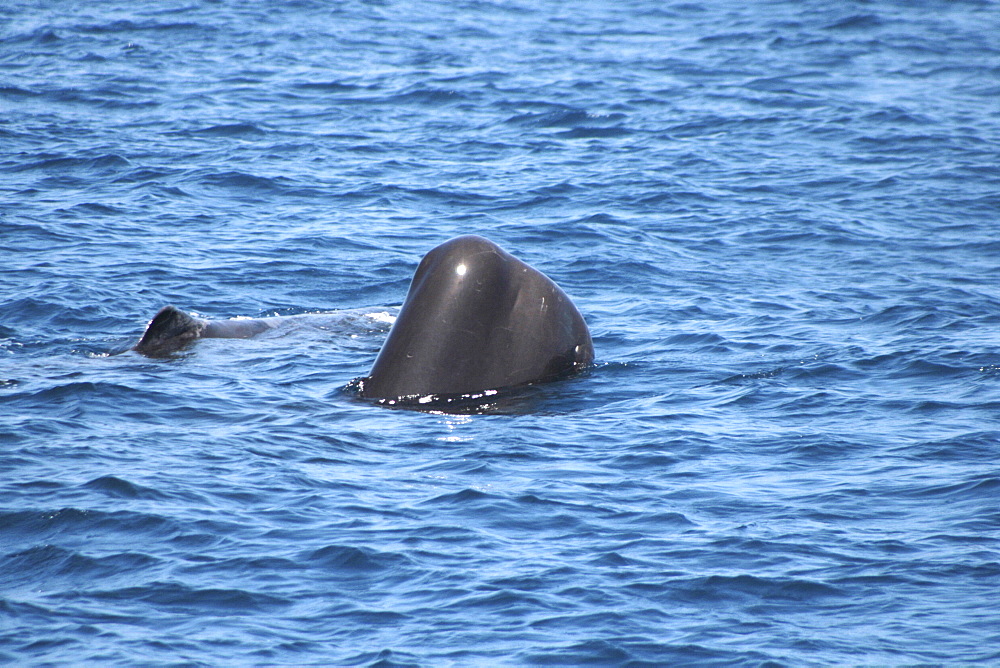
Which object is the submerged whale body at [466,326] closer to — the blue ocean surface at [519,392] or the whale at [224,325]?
the blue ocean surface at [519,392]

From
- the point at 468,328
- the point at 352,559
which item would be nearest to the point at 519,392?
the point at 468,328

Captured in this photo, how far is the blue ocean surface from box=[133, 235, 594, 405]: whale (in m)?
0.30

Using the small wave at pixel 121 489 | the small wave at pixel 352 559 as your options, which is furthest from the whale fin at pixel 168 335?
the small wave at pixel 352 559

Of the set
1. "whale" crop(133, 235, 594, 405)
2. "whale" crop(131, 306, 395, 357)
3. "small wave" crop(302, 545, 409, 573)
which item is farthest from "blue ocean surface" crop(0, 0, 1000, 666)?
"whale" crop(133, 235, 594, 405)

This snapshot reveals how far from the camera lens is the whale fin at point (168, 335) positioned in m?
10.8

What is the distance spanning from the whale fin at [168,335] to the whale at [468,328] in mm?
1957

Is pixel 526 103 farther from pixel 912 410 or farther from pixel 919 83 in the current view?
pixel 912 410

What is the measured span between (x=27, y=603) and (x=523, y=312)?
4462 millimetres

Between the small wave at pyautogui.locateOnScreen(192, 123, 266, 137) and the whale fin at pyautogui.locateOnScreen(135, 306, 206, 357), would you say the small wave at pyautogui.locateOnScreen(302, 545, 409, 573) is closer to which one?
the whale fin at pyautogui.locateOnScreen(135, 306, 206, 357)

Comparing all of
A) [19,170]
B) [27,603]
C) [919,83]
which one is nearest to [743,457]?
[27,603]

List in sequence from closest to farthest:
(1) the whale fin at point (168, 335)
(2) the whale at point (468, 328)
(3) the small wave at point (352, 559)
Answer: (3) the small wave at point (352, 559), (2) the whale at point (468, 328), (1) the whale fin at point (168, 335)

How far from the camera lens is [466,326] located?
31.3 feet

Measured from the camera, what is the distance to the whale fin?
10773 mm

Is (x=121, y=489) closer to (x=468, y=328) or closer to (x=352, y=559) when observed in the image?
(x=352, y=559)
